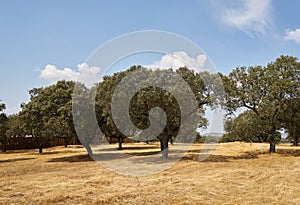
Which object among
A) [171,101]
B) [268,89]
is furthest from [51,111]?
[268,89]

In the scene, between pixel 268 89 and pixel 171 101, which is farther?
pixel 268 89

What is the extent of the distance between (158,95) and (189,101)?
2.73m

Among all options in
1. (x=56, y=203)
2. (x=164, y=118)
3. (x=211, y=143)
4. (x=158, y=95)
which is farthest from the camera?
(x=211, y=143)

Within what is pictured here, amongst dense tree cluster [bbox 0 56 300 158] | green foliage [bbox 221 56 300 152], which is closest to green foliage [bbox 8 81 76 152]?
dense tree cluster [bbox 0 56 300 158]

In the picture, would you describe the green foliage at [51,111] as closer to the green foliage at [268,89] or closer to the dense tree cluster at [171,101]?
the dense tree cluster at [171,101]

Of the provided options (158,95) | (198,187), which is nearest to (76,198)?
(198,187)

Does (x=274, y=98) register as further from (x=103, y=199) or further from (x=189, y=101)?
(x=103, y=199)

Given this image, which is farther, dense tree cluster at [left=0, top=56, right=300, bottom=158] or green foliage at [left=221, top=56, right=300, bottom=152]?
green foliage at [left=221, top=56, right=300, bottom=152]

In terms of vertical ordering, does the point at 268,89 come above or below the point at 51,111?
above

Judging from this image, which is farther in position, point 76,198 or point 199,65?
point 199,65

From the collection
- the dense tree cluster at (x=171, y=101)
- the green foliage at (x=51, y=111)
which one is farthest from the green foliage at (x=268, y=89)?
the green foliage at (x=51, y=111)

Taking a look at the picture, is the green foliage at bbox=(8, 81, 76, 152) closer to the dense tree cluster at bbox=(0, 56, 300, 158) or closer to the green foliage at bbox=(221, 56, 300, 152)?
the dense tree cluster at bbox=(0, 56, 300, 158)

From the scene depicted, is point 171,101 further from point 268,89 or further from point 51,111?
point 51,111

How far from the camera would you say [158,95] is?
2144 centimetres
